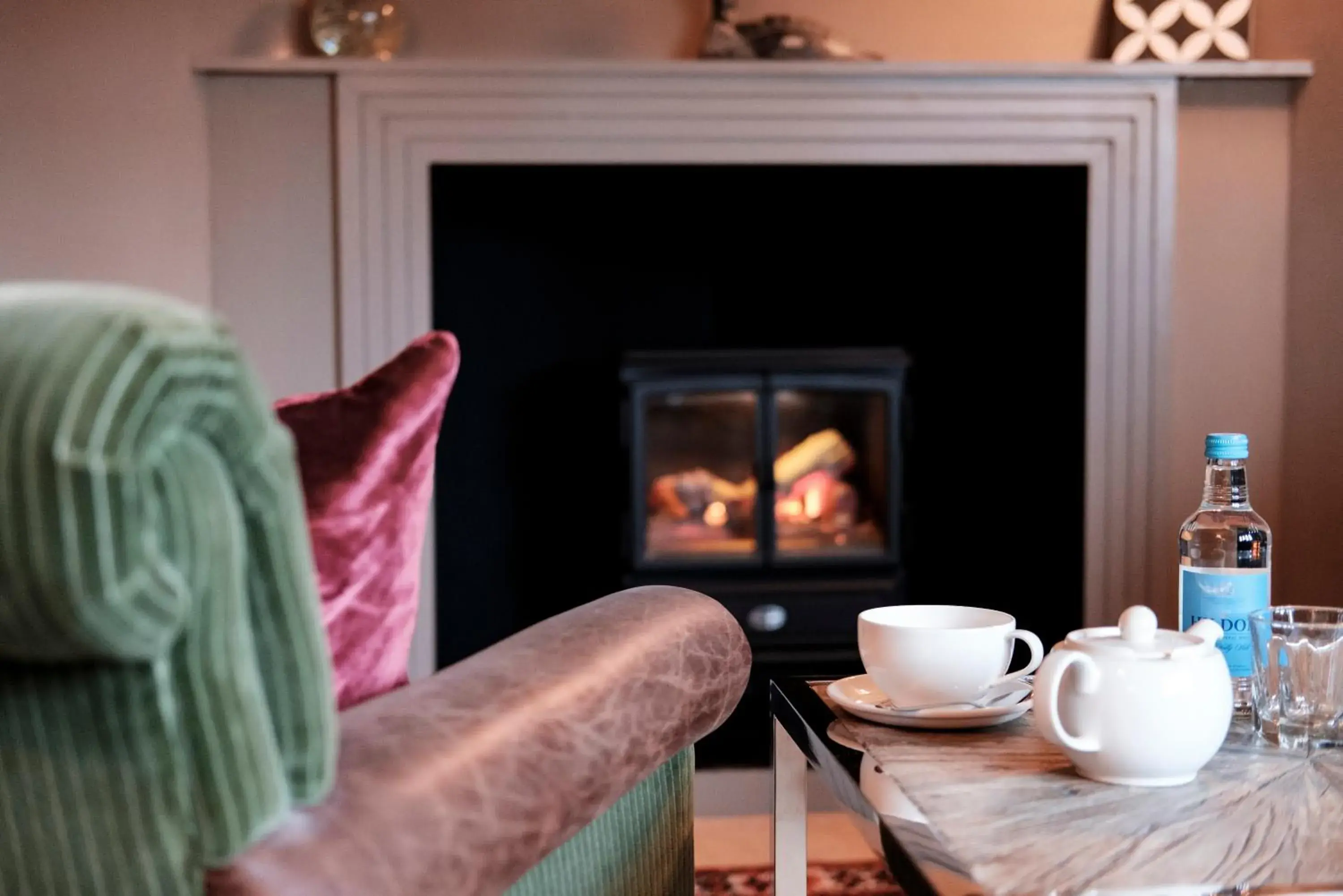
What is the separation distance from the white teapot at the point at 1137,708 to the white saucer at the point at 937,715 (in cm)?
12

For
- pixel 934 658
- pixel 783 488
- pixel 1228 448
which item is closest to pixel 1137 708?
pixel 934 658

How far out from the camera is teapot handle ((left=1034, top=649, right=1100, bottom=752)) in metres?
0.87

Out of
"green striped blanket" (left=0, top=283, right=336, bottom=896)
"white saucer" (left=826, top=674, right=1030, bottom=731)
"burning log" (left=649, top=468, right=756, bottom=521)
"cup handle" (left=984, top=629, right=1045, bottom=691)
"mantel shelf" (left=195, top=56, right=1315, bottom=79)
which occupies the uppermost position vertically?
"mantel shelf" (left=195, top=56, right=1315, bottom=79)

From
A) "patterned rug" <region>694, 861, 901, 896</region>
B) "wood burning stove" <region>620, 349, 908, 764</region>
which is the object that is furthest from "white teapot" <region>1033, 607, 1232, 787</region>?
"wood burning stove" <region>620, 349, 908, 764</region>

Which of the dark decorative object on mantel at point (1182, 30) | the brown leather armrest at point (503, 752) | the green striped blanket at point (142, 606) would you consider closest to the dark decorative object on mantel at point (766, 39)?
the dark decorative object on mantel at point (1182, 30)

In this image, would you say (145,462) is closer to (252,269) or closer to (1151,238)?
(252,269)

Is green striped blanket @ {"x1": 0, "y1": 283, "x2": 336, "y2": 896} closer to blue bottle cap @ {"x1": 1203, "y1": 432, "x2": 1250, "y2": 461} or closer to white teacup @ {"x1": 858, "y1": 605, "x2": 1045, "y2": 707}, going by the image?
white teacup @ {"x1": 858, "y1": 605, "x2": 1045, "y2": 707}

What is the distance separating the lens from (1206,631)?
939 millimetres

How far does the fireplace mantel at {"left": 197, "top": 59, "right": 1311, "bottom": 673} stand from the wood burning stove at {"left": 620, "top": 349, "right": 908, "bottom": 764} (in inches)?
16.6

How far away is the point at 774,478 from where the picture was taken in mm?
2742

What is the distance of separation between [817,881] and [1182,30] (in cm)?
188

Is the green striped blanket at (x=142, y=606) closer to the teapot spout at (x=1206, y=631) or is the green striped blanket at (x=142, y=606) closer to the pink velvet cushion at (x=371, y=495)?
the pink velvet cushion at (x=371, y=495)

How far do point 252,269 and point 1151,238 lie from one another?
6.01ft

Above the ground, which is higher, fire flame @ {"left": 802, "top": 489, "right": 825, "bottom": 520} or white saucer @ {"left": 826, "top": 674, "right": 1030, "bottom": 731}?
white saucer @ {"left": 826, "top": 674, "right": 1030, "bottom": 731}
